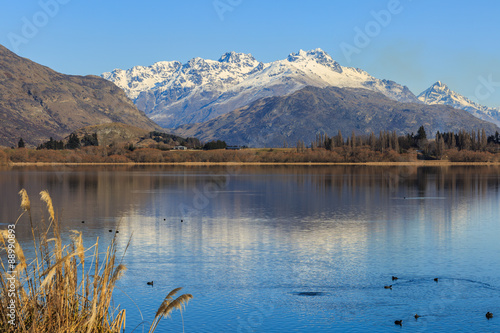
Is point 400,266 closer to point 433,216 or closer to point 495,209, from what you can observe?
point 433,216

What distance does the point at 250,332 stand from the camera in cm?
2916

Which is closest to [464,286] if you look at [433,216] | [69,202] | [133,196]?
[433,216]

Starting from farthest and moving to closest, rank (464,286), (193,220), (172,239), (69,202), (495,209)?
(69,202), (495,209), (193,220), (172,239), (464,286)

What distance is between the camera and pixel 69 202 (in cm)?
10262

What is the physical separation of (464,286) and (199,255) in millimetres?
23450

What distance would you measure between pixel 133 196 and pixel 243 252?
237ft

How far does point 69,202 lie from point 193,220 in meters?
37.4

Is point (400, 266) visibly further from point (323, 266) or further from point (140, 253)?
point (140, 253)

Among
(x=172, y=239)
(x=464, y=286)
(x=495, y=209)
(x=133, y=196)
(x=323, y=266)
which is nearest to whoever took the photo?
(x=464, y=286)

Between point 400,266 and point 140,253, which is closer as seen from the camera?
point 400,266

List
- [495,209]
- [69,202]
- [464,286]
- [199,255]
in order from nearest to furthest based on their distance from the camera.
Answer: [464,286] < [199,255] < [495,209] < [69,202]

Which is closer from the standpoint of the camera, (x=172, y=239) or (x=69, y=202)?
(x=172, y=239)

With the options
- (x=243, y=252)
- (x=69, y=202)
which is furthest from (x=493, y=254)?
(x=69, y=202)

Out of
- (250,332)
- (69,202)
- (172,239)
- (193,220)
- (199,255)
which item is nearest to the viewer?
(250,332)
